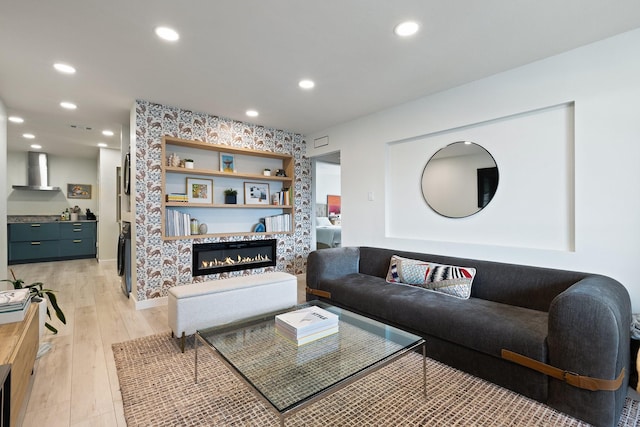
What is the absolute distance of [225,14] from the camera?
1934mm

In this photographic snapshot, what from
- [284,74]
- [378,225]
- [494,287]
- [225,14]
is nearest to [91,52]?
[225,14]

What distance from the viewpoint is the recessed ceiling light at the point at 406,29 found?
2023mm

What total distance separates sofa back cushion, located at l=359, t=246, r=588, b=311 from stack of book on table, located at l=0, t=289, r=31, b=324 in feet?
10.4

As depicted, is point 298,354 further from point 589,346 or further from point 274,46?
point 274,46

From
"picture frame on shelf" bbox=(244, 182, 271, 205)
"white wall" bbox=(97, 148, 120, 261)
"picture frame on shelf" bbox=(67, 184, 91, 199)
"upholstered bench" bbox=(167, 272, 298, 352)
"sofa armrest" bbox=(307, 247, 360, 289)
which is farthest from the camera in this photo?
"picture frame on shelf" bbox=(67, 184, 91, 199)

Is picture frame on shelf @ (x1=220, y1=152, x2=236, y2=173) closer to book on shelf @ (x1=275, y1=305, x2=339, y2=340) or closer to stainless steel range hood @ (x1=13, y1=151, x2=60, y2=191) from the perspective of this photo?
book on shelf @ (x1=275, y1=305, x2=339, y2=340)

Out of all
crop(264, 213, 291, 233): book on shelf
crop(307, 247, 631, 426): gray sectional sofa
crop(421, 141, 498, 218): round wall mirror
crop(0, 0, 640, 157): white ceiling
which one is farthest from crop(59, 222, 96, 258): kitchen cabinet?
crop(421, 141, 498, 218): round wall mirror

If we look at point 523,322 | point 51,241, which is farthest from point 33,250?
point 523,322

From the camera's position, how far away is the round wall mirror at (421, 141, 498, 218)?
2.87 metres

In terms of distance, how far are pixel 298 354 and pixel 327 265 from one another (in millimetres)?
1662

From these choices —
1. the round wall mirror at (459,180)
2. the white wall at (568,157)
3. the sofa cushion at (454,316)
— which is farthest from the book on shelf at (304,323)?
the round wall mirror at (459,180)

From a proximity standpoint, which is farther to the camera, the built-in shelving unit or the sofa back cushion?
the built-in shelving unit

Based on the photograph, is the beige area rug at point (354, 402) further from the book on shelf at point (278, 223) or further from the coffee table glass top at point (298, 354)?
the book on shelf at point (278, 223)

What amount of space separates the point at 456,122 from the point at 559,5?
Result: 125 centimetres
